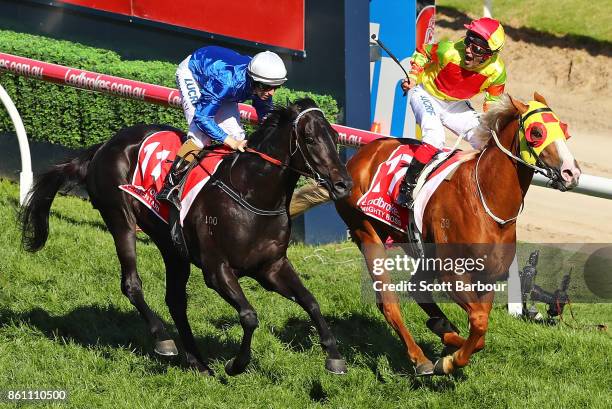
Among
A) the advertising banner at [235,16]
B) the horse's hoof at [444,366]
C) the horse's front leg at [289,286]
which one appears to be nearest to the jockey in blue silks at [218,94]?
the horse's front leg at [289,286]

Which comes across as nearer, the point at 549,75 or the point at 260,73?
the point at 260,73

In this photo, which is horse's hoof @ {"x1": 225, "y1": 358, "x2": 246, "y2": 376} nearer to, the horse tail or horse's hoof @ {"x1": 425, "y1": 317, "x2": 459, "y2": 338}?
horse's hoof @ {"x1": 425, "y1": 317, "x2": 459, "y2": 338}

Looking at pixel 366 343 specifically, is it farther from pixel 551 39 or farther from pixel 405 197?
pixel 551 39

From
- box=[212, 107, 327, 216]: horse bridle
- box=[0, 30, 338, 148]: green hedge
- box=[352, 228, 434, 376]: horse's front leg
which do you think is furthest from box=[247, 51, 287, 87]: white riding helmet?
box=[0, 30, 338, 148]: green hedge

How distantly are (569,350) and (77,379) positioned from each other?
311cm

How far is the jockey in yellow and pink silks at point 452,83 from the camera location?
713cm

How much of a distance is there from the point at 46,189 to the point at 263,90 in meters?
2.06

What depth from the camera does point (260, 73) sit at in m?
6.42

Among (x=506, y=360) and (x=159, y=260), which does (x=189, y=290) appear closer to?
(x=159, y=260)

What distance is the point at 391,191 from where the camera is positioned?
7281 millimetres

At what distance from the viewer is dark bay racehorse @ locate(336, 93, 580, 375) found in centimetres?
629

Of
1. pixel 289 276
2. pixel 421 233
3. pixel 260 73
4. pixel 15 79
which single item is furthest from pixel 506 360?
pixel 15 79

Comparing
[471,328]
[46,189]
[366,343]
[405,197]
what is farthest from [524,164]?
[46,189]

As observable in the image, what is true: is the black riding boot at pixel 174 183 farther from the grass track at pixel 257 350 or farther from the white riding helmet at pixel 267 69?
the grass track at pixel 257 350
